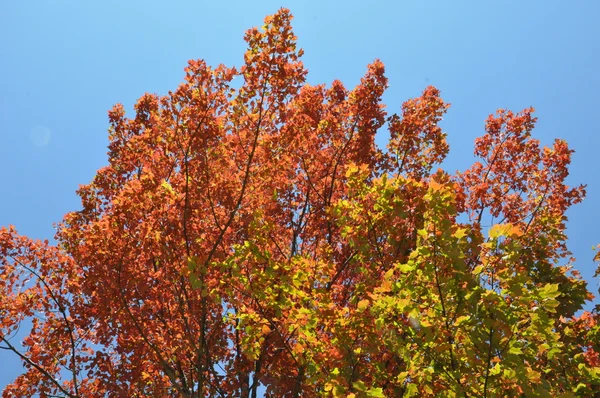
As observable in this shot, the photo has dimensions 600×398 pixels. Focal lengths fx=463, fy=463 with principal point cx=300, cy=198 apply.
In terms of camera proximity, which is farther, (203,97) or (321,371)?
(203,97)

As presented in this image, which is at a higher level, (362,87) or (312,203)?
(362,87)

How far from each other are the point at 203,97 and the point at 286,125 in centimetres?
197

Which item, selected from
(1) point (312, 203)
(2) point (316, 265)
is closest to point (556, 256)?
(1) point (312, 203)

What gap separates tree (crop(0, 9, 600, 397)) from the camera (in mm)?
4449

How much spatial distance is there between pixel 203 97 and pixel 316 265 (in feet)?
10.2

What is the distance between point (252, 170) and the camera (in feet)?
27.8

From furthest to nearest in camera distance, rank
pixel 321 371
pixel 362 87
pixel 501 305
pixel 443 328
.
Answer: pixel 362 87 < pixel 321 371 < pixel 443 328 < pixel 501 305

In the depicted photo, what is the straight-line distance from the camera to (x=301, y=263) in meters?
5.85

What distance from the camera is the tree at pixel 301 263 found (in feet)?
14.6

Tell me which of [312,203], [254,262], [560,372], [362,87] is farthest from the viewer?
[312,203]

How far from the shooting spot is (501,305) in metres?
4.04

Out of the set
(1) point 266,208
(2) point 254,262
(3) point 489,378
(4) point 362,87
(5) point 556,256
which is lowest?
(3) point 489,378

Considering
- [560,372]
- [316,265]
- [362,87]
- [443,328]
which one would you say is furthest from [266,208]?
[560,372]

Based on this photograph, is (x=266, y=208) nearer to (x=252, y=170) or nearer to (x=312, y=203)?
(x=252, y=170)
